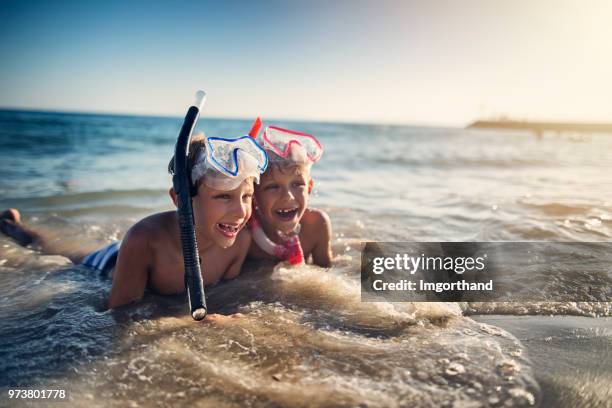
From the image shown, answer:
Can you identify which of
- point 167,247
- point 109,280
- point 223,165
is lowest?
point 109,280

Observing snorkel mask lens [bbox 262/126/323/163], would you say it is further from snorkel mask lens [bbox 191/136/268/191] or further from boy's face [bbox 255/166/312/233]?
snorkel mask lens [bbox 191/136/268/191]

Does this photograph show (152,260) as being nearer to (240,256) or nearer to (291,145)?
(240,256)

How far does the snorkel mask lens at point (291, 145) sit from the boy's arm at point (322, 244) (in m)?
0.69

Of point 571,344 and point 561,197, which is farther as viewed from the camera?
point 561,197

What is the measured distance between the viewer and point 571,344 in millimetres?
2578

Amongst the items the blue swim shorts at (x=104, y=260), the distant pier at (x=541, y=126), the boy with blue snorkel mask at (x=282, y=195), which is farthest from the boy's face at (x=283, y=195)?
the distant pier at (x=541, y=126)

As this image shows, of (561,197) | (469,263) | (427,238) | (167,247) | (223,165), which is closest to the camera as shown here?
(223,165)

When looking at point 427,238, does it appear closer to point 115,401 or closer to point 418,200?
point 418,200

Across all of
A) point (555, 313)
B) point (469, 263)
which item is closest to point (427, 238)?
point (469, 263)

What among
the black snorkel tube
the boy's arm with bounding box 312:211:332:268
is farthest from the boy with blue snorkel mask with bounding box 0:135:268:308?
the boy's arm with bounding box 312:211:332:268

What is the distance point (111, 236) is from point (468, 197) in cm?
593

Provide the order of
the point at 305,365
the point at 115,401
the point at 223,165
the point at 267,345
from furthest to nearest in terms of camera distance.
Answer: the point at 223,165
the point at 267,345
the point at 305,365
the point at 115,401

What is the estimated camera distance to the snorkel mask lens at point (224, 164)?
2732 millimetres

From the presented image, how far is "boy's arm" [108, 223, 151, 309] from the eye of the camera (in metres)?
2.89
